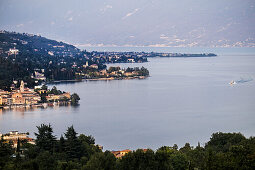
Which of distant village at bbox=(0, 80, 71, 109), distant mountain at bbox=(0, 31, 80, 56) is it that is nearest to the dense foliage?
distant village at bbox=(0, 80, 71, 109)

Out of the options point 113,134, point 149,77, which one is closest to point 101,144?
point 113,134

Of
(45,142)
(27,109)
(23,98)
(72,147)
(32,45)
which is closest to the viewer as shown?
(72,147)

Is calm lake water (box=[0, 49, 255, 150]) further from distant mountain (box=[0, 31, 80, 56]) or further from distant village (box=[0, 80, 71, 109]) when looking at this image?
distant mountain (box=[0, 31, 80, 56])

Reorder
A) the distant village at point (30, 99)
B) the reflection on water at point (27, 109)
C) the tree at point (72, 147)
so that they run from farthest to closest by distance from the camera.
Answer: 1. the distant village at point (30, 99)
2. the reflection on water at point (27, 109)
3. the tree at point (72, 147)

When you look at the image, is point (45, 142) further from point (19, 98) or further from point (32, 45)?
point (32, 45)

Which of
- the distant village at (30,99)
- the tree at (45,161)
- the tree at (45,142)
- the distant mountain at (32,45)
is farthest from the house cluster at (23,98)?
the distant mountain at (32,45)

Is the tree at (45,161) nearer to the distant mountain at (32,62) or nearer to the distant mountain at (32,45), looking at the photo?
the distant mountain at (32,62)

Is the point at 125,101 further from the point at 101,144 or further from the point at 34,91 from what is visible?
the point at 101,144

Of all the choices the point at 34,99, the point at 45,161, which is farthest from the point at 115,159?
the point at 34,99

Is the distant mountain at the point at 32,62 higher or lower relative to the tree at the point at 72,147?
higher
